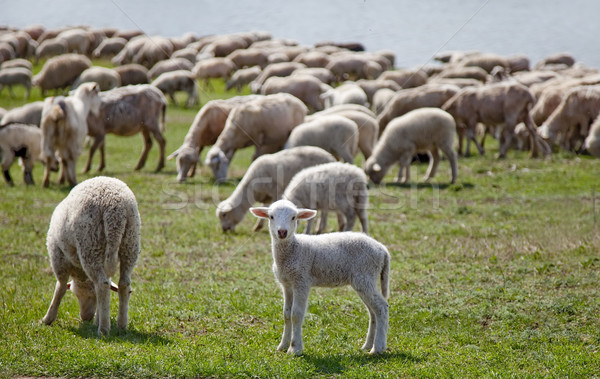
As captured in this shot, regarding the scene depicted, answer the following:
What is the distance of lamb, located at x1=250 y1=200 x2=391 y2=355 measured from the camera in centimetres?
640

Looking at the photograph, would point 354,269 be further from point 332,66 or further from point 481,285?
point 332,66

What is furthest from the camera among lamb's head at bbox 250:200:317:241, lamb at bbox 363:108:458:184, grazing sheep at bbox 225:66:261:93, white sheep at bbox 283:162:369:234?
grazing sheep at bbox 225:66:261:93

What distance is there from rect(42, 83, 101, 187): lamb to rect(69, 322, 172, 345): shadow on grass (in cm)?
924

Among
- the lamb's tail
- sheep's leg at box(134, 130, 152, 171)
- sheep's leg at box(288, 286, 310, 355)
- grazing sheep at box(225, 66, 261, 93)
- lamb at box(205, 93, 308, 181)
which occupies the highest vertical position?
the lamb's tail

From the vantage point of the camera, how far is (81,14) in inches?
2052

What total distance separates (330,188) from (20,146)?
9564 mm

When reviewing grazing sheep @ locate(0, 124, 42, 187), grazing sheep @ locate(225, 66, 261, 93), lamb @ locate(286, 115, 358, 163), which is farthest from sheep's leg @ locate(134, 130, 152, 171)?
grazing sheep @ locate(225, 66, 261, 93)

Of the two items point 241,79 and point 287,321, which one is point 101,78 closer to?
→ point 241,79

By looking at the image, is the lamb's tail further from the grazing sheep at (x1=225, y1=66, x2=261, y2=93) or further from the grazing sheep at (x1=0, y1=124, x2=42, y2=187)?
the grazing sheep at (x1=225, y1=66, x2=261, y2=93)

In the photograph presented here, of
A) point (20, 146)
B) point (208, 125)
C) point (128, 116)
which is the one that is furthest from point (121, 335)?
point (128, 116)

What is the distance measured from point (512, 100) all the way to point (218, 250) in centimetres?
1184

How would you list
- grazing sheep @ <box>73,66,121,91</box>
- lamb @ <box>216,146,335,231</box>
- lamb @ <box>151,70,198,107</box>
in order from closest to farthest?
lamb @ <box>216,146,335,231</box>
grazing sheep @ <box>73,66,121,91</box>
lamb @ <box>151,70,198,107</box>

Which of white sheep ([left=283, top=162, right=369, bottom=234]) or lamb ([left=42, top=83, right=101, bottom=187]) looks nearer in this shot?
white sheep ([left=283, top=162, right=369, bottom=234])

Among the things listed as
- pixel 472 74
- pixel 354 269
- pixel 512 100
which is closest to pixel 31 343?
pixel 354 269
